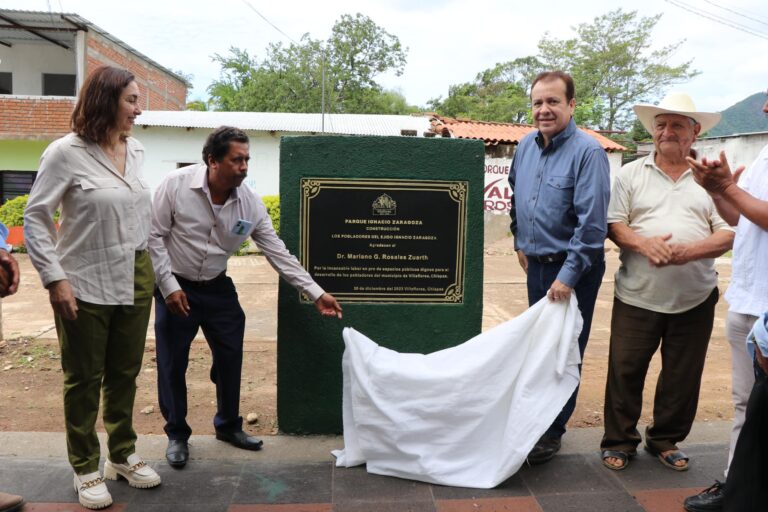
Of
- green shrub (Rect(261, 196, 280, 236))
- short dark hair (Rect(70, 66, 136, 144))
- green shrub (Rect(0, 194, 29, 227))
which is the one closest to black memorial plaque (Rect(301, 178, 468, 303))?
short dark hair (Rect(70, 66, 136, 144))

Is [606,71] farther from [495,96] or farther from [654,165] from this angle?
[654,165]

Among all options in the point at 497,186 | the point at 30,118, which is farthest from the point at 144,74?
the point at 497,186

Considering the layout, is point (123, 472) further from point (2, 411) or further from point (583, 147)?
point (583, 147)

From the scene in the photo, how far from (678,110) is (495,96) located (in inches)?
1462

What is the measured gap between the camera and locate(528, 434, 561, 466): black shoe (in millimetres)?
3219

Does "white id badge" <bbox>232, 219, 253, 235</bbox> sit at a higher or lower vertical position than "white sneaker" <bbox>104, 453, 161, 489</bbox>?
higher

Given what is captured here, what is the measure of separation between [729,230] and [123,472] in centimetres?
304

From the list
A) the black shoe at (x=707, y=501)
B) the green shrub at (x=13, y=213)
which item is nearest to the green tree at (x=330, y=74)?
the green shrub at (x=13, y=213)

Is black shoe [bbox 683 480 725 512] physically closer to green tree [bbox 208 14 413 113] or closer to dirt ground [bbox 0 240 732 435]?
dirt ground [bbox 0 240 732 435]

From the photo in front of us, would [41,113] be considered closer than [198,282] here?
No

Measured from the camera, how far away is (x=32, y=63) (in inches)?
701

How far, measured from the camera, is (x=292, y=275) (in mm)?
3287

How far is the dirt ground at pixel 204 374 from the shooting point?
4.11 meters

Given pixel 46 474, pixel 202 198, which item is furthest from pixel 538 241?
pixel 46 474
